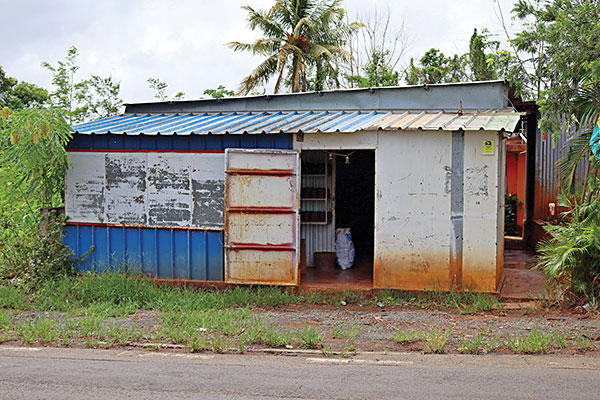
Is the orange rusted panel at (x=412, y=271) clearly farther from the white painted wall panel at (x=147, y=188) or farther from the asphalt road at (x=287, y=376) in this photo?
the asphalt road at (x=287, y=376)

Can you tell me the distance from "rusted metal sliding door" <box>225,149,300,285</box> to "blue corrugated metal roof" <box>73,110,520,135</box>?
19.3 inches

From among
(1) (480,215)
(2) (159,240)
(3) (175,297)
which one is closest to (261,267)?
(3) (175,297)

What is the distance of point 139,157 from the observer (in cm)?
973

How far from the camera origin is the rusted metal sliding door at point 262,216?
363 inches

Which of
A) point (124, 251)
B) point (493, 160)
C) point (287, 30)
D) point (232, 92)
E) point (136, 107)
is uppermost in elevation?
point (287, 30)

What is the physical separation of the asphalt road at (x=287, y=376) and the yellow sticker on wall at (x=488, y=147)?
11.2 feet

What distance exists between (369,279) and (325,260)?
Result: 1.37m

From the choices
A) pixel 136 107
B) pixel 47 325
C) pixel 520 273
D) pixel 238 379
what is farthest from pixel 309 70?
pixel 238 379

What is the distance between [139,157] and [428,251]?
482 centimetres

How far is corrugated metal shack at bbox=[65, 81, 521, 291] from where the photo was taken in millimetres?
8773

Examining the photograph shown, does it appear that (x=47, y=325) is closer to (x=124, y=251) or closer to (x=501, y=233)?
(x=124, y=251)

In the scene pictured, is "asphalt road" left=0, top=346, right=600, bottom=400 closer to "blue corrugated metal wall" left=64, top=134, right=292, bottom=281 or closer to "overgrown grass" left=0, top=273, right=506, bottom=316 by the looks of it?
"overgrown grass" left=0, top=273, right=506, bottom=316

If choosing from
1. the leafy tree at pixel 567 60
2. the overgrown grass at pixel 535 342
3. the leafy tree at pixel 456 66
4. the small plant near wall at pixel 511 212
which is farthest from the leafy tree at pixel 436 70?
the overgrown grass at pixel 535 342

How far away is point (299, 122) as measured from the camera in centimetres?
987
